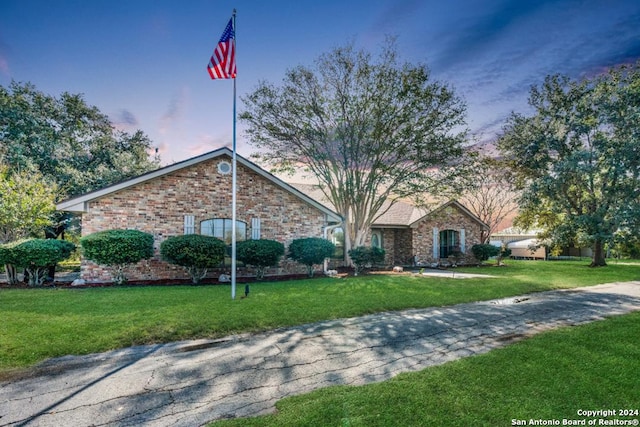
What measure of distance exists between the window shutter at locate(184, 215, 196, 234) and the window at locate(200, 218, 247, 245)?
1.06 ft

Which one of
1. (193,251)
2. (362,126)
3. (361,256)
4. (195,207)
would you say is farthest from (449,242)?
(193,251)

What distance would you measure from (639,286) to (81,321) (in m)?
19.2

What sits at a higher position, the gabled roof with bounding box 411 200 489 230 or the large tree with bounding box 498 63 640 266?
the large tree with bounding box 498 63 640 266

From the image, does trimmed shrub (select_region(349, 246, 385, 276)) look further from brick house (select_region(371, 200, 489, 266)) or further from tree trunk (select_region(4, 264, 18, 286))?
tree trunk (select_region(4, 264, 18, 286))

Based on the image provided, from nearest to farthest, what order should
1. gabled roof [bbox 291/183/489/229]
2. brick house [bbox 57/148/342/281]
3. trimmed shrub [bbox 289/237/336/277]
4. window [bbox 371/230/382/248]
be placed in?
1. brick house [bbox 57/148/342/281]
2. trimmed shrub [bbox 289/237/336/277]
3. gabled roof [bbox 291/183/489/229]
4. window [bbox 371/230/382/248]

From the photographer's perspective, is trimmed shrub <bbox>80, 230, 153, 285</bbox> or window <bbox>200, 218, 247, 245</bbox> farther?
window <bbox>200, 218, 247, 245</bbox>

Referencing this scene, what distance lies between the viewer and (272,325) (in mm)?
6398

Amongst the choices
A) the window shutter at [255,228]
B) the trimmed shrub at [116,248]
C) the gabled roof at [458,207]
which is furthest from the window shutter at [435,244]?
the trimmed shrub at [116,248]

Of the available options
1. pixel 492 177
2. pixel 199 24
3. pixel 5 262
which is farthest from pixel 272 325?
pixel 492 177

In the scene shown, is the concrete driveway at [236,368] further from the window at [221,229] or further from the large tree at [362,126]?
the large tree at [362,126]

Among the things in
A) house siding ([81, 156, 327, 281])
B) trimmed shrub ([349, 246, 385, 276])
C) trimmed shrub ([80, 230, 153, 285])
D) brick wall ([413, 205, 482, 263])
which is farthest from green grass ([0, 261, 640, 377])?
brick wall ([413, 205, 482, 263])

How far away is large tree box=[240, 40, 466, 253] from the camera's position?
15312mm

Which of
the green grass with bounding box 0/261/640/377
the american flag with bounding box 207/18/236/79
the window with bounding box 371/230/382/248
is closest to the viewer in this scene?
the green grass with bounding box 0/261/640/377

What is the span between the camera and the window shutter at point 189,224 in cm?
1293
